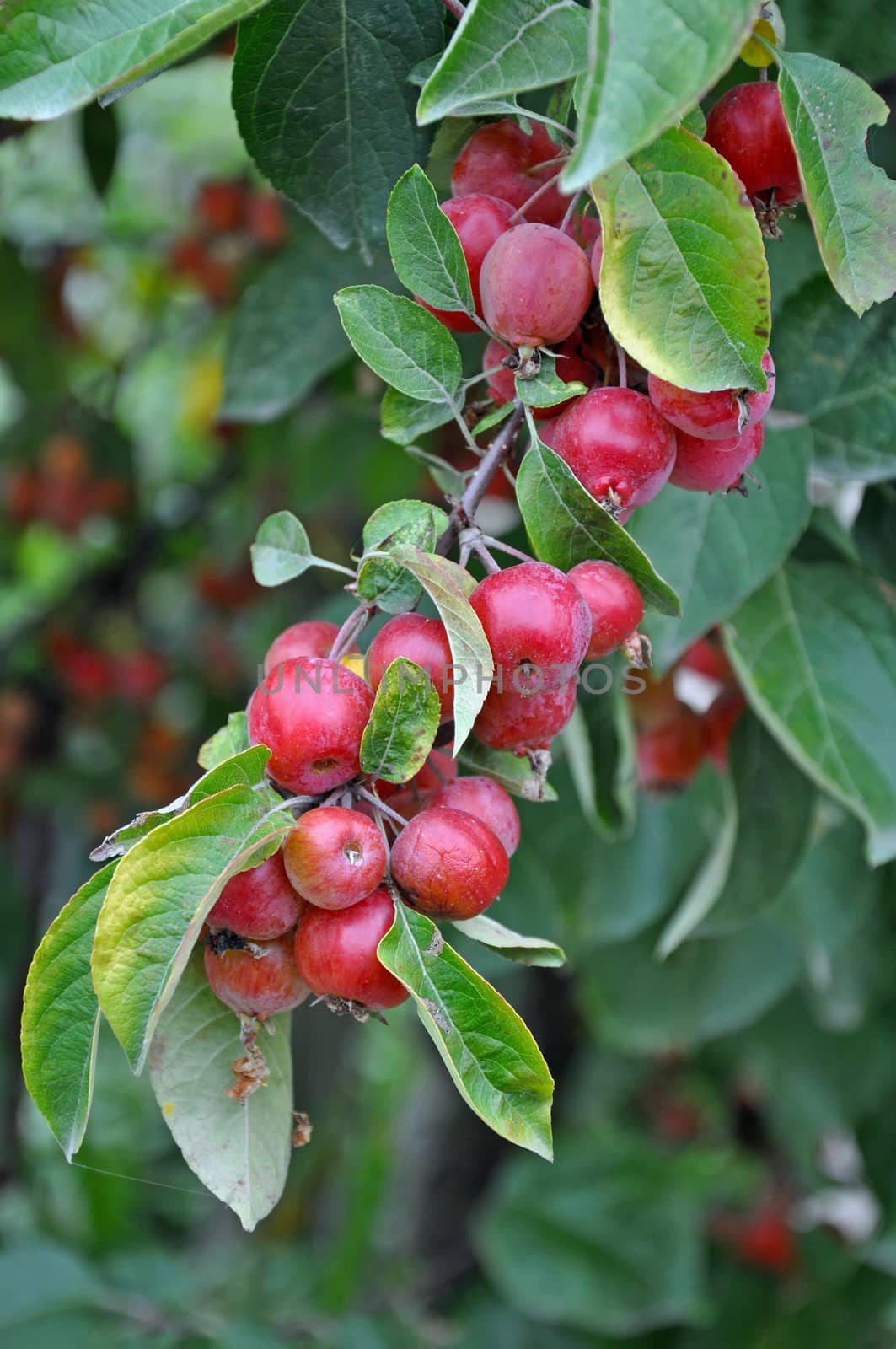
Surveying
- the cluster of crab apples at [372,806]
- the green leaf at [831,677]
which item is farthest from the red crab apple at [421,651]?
the green leaf at [831,677]

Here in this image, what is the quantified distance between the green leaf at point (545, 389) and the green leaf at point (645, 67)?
0.13m

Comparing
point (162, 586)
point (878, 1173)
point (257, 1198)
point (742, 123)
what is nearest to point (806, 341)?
point (742, 123)

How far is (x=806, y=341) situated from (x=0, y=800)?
1.80 m

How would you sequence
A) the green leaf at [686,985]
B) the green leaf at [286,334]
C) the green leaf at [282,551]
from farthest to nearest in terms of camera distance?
the green leaf at [686,985] < the green leaf at [286,334] < the green leaf at [282,551]

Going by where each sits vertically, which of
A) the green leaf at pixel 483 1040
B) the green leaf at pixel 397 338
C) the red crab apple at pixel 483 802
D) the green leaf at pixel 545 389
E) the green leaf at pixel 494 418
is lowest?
the green leaf at pixel 483 1040

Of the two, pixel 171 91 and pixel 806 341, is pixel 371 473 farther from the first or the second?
pixel 171 91

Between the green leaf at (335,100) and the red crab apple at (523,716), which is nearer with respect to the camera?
the red crab apple at (523,716)

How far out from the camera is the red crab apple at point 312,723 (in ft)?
1.48

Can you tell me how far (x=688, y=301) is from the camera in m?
0.46

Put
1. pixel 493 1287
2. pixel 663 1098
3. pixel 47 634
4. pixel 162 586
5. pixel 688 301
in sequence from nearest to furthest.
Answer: pixel 688 301 < pixel 493 1287 < pixel 47 634 < pixel 663 1098 < pixel 162 586

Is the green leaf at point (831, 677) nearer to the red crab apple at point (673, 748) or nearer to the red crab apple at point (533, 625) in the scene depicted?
the red crab apple at point (673, 748)

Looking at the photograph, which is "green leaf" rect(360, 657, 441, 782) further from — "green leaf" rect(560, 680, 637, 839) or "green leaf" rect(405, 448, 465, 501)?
"green leaf" rect(560, 680, 637, 839)

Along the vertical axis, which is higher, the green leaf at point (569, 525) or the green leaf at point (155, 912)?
the green leaf at point (569, 525)

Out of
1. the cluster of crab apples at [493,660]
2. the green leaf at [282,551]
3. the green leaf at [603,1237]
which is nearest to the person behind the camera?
the cluster of crab apples at [493,660]
